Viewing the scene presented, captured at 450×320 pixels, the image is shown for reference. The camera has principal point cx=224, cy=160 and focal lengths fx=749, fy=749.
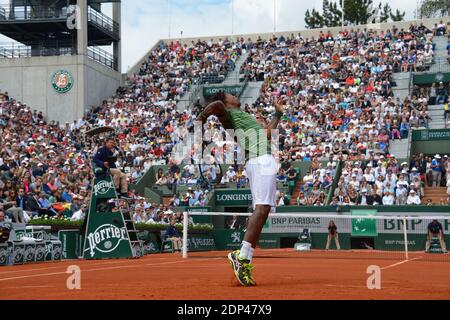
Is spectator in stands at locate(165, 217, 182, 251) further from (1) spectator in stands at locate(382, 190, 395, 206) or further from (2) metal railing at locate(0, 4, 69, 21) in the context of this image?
(2) metal railing at locate(0, 4, 69, 21)

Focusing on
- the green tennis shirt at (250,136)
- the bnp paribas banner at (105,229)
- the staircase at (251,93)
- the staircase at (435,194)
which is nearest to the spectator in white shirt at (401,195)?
the staircase at (435,194)

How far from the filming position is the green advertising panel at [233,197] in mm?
32631

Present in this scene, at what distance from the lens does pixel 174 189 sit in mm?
33969

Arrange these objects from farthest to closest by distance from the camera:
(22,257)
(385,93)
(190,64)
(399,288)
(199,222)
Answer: (190,64), (385,93), (199,222), (22,257), (399,288)

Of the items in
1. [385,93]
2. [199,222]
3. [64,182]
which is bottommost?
[199,222]

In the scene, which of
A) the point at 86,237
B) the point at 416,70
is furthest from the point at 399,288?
the point at 416,70

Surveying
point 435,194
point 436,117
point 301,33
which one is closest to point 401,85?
point 436,117

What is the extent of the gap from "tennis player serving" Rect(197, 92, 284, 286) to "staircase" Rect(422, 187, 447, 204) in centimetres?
2234

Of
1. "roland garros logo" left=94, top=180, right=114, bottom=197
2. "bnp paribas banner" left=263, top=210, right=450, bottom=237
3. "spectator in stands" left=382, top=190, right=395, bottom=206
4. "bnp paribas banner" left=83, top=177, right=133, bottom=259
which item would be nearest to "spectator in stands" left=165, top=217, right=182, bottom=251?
"bnp paribas banner" left=263, top=210, right=450, bottom=237

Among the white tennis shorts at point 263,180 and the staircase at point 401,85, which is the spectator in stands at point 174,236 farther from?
the white tennis shorts at point 263,180

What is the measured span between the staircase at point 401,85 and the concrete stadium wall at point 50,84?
58.2 ft

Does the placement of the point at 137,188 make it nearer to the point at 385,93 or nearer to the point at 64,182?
the point at 64,182

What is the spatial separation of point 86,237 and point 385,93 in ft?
75.3

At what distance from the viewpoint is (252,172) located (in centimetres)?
869
